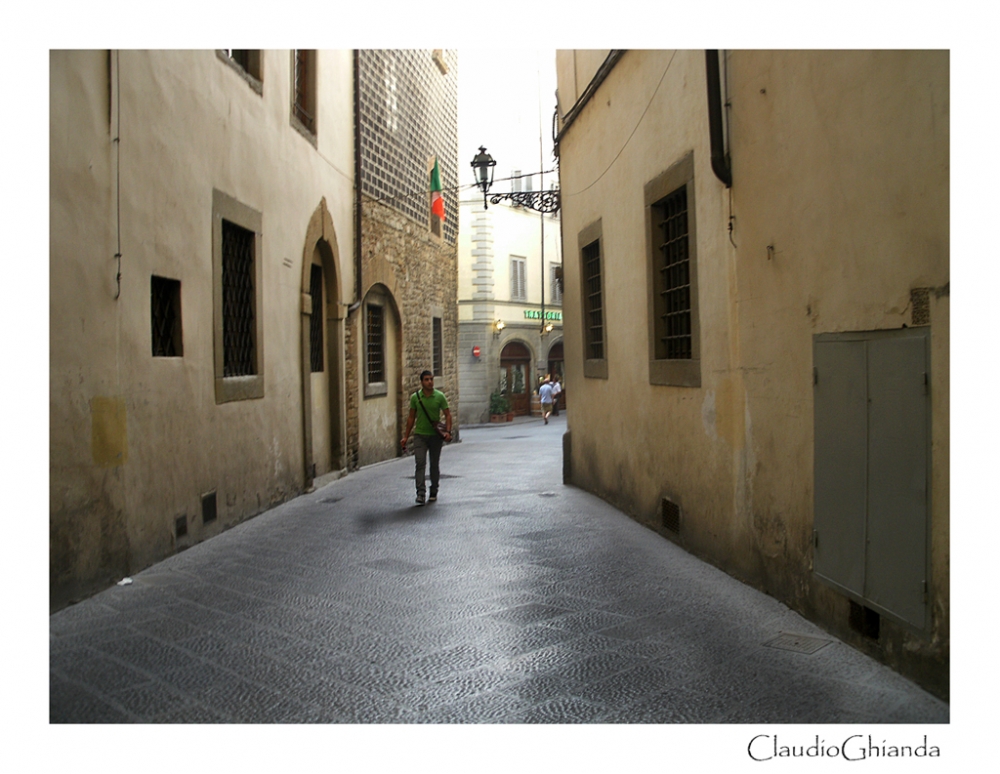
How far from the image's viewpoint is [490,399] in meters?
31.5

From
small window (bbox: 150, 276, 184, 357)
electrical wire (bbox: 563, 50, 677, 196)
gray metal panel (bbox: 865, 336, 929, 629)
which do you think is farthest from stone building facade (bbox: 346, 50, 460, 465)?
gray metal panel (bbox: 865, 336, 929, 629)

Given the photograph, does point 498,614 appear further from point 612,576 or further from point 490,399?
point 490,399

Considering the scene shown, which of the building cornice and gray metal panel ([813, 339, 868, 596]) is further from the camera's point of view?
the building cornice

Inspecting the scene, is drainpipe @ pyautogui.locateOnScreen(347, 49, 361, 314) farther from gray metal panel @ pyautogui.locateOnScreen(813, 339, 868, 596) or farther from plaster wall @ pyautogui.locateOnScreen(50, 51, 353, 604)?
gray metal panel @ pyautogui.locateOnScreen(813, 339, 868, 596)

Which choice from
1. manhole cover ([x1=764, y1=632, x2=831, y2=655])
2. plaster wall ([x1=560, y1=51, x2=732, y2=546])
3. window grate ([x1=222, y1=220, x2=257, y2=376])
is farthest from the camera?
window grate ([x1=222, y1=220, x2=257, y2=376])

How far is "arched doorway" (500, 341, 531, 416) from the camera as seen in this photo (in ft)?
109

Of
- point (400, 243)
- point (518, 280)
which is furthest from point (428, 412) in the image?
point (518, 280)

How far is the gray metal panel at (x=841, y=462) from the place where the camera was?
14.3ft

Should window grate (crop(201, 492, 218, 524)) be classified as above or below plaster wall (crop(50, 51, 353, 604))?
below

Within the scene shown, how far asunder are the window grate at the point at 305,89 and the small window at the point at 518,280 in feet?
72.3

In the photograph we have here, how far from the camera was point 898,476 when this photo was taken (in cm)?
401

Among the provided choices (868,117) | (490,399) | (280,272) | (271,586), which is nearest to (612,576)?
(271,586)

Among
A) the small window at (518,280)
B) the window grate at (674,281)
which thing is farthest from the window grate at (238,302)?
the small window at (518,280)

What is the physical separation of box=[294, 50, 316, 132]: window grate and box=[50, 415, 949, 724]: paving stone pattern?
588 centimetres
